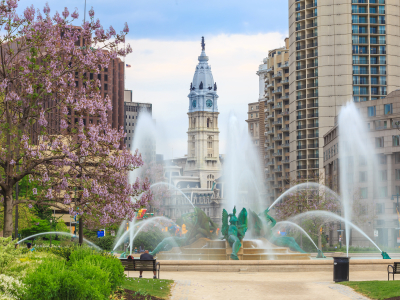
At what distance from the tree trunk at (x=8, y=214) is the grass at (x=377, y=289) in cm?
1237

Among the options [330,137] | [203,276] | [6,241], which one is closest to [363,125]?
[330,137]

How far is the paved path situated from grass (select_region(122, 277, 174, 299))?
1.02 ft

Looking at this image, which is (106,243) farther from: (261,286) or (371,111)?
(371,111)

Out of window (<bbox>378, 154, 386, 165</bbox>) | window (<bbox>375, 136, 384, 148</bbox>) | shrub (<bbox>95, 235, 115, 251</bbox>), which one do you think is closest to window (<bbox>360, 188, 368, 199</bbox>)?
window (<bbox>378, 154, 386, 165</bbox>)

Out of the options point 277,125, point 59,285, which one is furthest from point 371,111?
Answer: point 59,285

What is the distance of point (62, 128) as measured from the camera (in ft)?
71.5

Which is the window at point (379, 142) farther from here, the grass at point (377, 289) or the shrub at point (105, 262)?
the shrub at point (105, 262)

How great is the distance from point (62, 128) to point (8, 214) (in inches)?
143

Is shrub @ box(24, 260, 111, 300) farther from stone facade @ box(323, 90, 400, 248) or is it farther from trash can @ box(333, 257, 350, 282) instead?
stone facade @ box(323, 90, 400, 248)

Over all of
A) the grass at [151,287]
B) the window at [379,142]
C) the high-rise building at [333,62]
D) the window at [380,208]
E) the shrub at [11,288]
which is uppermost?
the high-rise building at [333,62]

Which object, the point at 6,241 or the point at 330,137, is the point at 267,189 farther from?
the point at 6,241

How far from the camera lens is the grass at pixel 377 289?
18.7 meters

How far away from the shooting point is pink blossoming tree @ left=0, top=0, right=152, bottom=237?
21.0m

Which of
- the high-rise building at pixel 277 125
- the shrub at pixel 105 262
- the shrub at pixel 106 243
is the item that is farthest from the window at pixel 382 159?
the shrub at pixel 105 262
